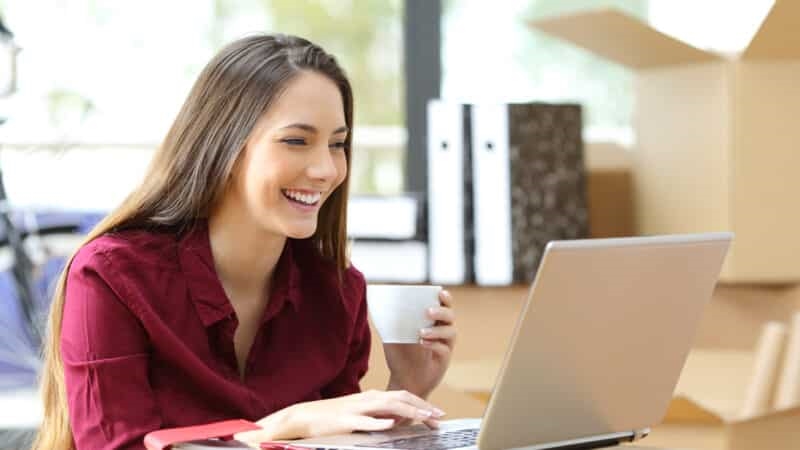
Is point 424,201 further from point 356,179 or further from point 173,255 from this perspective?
point 173,255

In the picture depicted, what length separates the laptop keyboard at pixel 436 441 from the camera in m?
1.21

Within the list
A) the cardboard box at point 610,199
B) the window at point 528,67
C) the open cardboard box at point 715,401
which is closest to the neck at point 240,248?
the open cardboard box at point 715,401

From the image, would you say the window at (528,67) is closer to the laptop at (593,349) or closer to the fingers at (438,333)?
the fingers at (438,333)

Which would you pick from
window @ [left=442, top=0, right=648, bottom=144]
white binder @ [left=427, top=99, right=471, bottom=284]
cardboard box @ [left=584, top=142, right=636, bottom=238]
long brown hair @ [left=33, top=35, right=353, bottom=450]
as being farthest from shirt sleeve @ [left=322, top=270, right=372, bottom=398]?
window @ [left=442, top=0, right=648, bottom=144]

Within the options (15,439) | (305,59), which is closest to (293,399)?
(305,59)

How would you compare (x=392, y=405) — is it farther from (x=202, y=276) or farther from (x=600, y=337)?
(x=202, y=276)

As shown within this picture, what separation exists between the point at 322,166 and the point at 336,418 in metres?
0.28

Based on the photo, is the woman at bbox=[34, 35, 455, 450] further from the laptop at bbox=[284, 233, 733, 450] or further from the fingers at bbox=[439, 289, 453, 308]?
the laptop at bbox=[284, 233, 733, 450]

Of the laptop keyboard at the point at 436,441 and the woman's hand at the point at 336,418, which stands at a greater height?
the woman's hand at the point at 336,418

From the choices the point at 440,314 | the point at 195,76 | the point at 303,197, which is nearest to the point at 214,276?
the point at 303,197

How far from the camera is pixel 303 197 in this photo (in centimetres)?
143

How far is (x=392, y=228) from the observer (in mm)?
2646

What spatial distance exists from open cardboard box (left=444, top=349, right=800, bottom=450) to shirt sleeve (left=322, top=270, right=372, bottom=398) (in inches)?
15.5

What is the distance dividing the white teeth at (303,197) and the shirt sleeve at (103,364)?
0.64ft
